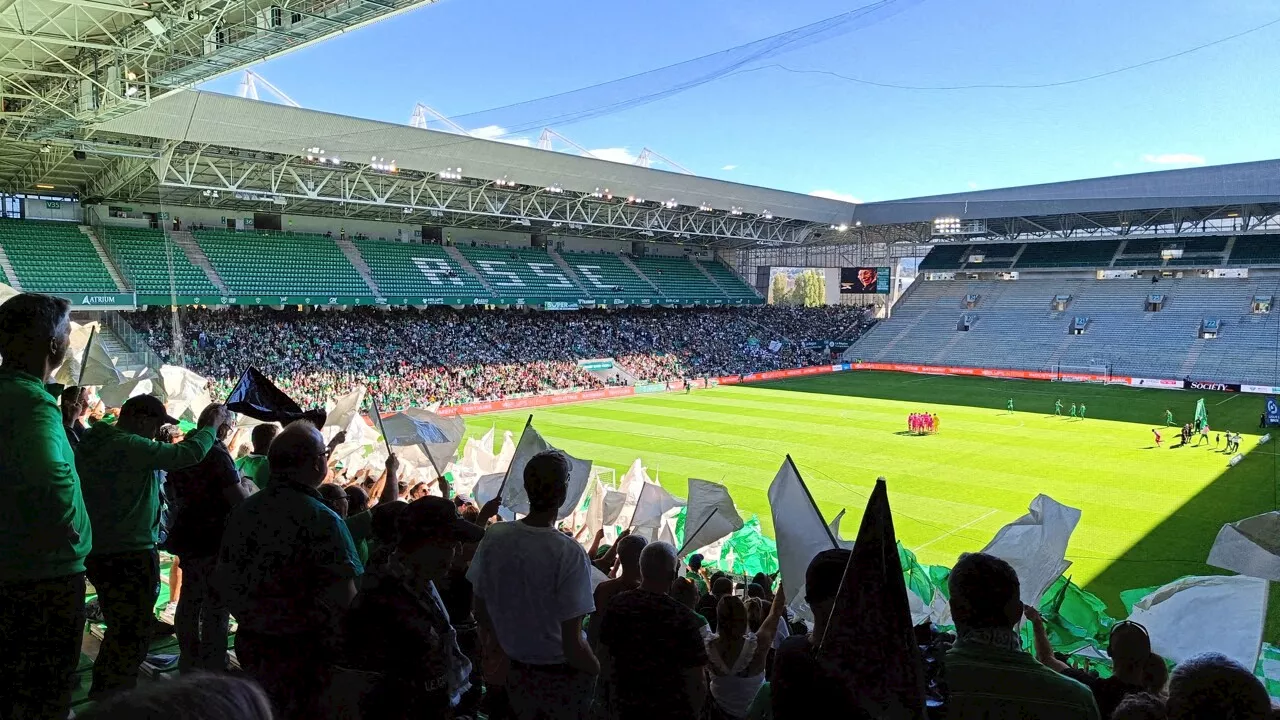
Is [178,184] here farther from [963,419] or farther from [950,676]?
[950,676]

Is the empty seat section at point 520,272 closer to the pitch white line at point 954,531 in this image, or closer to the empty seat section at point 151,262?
the empty seat section at point 151,262

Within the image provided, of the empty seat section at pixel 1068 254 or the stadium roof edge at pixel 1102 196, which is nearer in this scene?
the stadium roof edge at pixel 1102 196

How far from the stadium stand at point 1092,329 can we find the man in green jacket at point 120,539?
48.5 metres

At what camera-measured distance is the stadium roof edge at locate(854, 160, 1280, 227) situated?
1598 inches

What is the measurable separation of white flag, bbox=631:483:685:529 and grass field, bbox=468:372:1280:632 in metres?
7.42

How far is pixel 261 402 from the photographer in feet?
19.9

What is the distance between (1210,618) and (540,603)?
4804 mm

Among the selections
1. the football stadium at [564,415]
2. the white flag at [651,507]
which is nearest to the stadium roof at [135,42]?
the football stadium at [564,415]

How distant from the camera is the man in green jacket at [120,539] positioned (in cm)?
381

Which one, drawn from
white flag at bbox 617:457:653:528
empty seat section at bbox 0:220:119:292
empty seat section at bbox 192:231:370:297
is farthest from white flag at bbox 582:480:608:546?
empty seat section at bbox 192:231:370:297

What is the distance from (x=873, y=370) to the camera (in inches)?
2045

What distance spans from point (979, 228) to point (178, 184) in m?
47.3

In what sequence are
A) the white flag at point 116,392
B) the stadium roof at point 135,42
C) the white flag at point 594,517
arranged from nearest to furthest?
the white flag at point 594,517 < the white flag at point 116,392 < the stadium roof at point 135,42

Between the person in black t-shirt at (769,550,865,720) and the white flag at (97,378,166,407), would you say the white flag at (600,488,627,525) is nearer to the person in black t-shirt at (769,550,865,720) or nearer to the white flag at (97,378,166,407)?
the white flag at (97,378,166,407)
